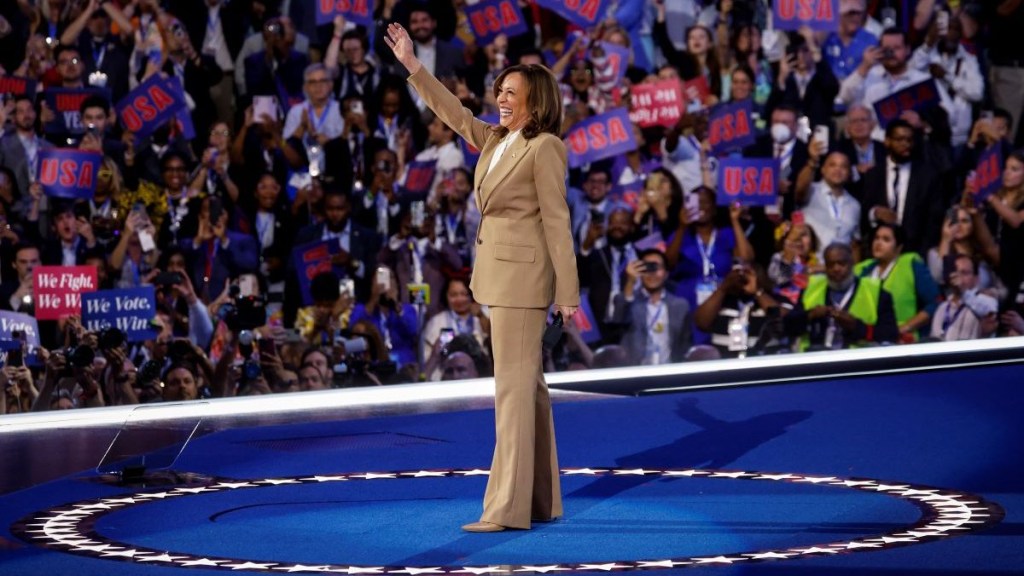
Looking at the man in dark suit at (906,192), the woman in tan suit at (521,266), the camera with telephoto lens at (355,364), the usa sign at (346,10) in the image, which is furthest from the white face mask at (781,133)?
the woman in tan suit at (521,266)

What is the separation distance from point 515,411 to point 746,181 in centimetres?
484

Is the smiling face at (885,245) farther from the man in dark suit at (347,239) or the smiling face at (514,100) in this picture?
the smiling face at (514,100)

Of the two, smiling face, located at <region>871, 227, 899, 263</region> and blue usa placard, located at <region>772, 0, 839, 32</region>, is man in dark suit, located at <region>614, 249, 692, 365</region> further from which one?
blue usa placard, located at <region>772, 0, 839, 32</region>

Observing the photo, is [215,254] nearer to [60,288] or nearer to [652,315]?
[60,288]

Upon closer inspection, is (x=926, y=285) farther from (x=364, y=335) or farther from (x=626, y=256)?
(x=364, y=335)

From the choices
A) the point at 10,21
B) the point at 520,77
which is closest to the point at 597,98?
the point at 10,21

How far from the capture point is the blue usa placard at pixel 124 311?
23.6 ft

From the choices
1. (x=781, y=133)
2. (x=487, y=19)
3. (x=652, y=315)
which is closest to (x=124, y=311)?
(x=487, y=19)

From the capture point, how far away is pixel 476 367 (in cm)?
816

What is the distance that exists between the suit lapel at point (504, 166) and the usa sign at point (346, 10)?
13.9 feet

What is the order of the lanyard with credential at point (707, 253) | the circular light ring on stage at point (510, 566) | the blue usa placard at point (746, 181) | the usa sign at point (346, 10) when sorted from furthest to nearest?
the blue usa placard at point (746, 181) → the lanyard with credential at point (707, 253) → the usa sign at point (346, 10) → the circular light ring on stage at point (510, 566)

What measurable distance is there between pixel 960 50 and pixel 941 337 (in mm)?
1758

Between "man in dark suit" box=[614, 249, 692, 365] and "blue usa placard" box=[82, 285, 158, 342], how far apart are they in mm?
2565

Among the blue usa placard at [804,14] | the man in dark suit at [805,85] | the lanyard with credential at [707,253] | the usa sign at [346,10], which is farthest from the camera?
the blue usa placard at [804,14]
